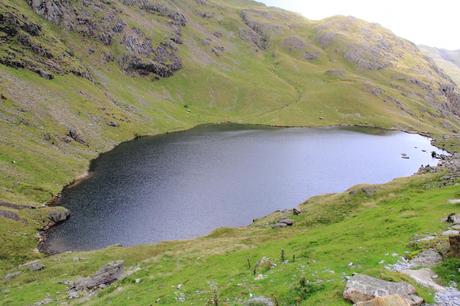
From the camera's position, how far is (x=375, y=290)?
69.4 feet

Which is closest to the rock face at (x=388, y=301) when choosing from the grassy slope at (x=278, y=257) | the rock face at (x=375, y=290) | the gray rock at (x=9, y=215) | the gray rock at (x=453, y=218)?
the rock face at (x=375, y=290)

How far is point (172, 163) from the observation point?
133 metres

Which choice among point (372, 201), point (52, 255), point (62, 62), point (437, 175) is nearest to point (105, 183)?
point (52, 255)

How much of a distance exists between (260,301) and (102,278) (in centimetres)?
3073

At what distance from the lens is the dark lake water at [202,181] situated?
81312 millimetres

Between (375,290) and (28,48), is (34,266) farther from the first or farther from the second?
(28,48)

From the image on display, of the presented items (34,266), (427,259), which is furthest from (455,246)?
(34,266)

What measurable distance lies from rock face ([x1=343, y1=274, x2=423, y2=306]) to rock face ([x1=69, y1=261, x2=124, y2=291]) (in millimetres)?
35818

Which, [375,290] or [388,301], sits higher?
[388,301]

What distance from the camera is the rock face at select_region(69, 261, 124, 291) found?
48141 millimetres

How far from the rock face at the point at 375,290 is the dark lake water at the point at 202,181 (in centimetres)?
5792

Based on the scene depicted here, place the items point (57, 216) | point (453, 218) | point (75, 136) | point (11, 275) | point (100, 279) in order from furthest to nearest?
1. point (75, 136)
2. point (57, 216)
3. point (11, 275)
4. point (100, 279)
5. point (453, 218)

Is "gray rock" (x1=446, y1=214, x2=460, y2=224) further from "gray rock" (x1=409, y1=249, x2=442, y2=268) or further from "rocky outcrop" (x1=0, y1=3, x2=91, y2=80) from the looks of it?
"rocky outcrop" (x1=0, y1=3, x2=91, y2=80)

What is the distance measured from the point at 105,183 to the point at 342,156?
94.8 m
